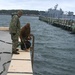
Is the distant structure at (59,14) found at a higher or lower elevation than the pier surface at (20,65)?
lower

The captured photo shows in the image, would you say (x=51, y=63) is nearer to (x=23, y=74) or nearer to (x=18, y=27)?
(x=18, y=27)

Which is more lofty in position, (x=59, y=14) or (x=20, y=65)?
(x=20, y=65)

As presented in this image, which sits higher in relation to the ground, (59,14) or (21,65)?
(21,65)

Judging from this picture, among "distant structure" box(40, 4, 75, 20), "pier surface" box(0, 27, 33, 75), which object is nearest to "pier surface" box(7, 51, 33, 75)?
"pier surface" box(0, 27, 33, 75)

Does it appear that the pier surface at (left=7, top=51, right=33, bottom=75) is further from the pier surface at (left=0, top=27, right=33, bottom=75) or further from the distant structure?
the distant structure

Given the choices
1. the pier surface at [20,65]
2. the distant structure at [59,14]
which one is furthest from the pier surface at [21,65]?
the distant structure at [59,14]

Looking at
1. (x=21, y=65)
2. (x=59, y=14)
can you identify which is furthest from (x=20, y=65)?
(x=59, y=14)

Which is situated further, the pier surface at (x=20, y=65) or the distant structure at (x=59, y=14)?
the distant structure at (x=59, y=14)

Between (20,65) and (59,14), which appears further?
(59,14)

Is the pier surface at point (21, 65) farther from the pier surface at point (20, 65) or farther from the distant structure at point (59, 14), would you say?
the distant structure at point (59, 14)

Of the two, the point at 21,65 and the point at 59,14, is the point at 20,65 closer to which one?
the point at 21,65

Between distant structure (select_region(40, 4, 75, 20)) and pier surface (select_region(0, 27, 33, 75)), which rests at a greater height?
pier surface (select_region(0, 27, 33, 75))

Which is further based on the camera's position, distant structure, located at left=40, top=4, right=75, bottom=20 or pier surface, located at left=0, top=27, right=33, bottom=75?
distant structure, located at left=40, top=4, right=75, bottom=20

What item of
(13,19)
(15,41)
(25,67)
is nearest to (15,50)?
(15,41)
